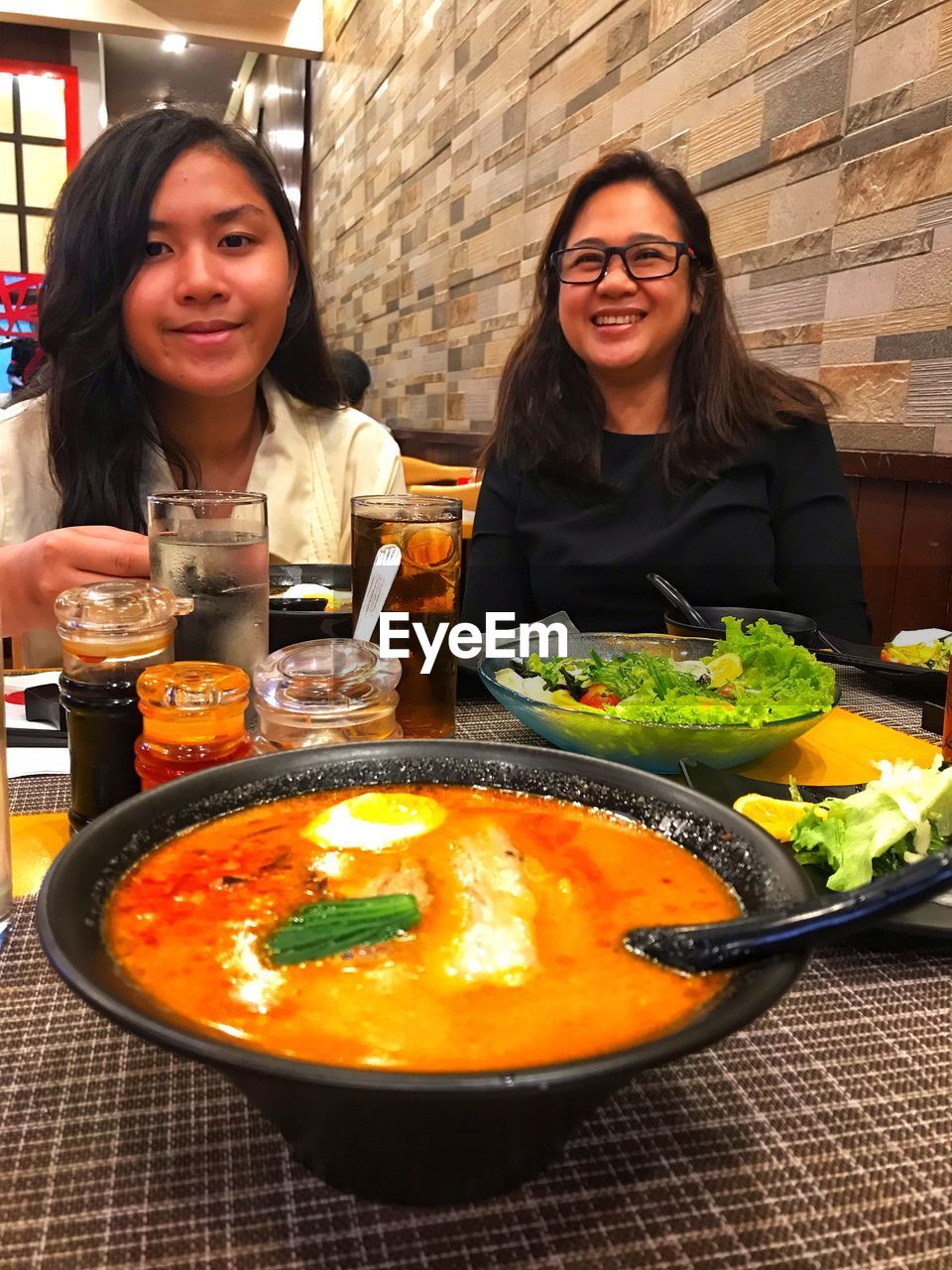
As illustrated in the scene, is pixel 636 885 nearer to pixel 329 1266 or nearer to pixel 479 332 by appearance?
pixel 329 1266

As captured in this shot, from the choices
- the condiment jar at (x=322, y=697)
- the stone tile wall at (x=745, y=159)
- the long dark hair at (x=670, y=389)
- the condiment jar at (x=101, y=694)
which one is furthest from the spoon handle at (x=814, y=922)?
the stone tile wall at (x=745, y=159)

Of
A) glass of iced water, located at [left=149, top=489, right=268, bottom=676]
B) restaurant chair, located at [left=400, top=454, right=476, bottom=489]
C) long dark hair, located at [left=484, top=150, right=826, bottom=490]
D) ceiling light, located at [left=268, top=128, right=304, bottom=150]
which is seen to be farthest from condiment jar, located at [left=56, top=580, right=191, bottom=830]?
ceiling light, located at [left=268, top=128, right=304, bottom=150]


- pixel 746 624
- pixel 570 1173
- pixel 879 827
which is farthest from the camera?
pixel 746 624

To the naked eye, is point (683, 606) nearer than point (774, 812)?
No

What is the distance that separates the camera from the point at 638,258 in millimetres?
2402

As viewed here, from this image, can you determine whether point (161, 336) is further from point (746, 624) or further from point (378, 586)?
point (746, 624)

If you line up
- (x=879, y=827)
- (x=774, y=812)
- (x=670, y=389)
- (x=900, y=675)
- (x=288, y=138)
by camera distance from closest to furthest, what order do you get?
(x=879, y=827)
(x=774, y=812)
(x=900, y=675)
(x=670, y=389)
(x=288, y=138)

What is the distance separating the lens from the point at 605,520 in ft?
8.25

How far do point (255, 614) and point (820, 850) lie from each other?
69 centimetres

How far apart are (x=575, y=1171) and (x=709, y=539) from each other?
2.00 metres

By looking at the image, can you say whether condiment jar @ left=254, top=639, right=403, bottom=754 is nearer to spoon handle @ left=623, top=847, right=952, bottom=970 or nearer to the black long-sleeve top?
spoon handle @ left=623, top=847, right=952, bottom=970

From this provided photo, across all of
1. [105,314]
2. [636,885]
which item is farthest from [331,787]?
[105,314]

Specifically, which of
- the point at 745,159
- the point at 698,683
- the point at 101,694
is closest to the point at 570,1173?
the point at 101,694

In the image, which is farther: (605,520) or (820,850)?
(605,520)
